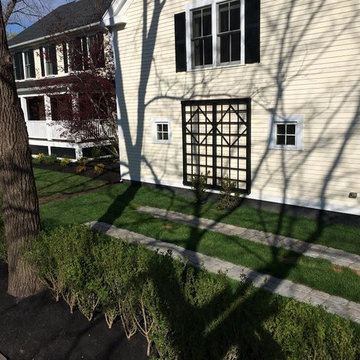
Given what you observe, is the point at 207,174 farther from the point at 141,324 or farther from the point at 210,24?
the point at 141,324

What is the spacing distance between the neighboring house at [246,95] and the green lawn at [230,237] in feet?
2.40

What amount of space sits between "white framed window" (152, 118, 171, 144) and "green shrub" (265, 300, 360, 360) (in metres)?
9.44

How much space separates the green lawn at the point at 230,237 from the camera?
20.7 ft

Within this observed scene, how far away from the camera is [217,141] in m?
11.0

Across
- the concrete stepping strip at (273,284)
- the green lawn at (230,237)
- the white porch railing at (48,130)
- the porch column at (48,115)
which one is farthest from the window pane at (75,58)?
Answer: the concrete stepping strip at (273,284)

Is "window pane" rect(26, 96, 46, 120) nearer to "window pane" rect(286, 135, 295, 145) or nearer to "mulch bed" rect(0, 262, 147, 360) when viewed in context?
"window pane" rect(286, 135, 295, 145)

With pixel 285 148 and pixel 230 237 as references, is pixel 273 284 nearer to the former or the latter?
pixel 230 237

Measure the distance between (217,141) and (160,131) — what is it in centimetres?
250

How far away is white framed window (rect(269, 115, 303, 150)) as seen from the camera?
906 cm

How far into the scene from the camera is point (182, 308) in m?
3.76

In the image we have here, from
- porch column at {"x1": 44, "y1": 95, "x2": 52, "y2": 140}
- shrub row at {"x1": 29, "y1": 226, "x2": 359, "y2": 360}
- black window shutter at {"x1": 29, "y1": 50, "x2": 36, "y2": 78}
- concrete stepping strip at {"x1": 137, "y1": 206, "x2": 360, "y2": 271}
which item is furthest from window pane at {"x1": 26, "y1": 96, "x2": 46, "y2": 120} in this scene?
shrub row at {"x1": 29, "y1": 226, "x2": 359, "y2": 360}

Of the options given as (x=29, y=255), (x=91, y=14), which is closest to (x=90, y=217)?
(x=29, y=255)

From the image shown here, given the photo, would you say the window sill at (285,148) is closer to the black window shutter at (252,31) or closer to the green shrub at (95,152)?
the black window shutter at (252,31)

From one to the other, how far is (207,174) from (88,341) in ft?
24.5
